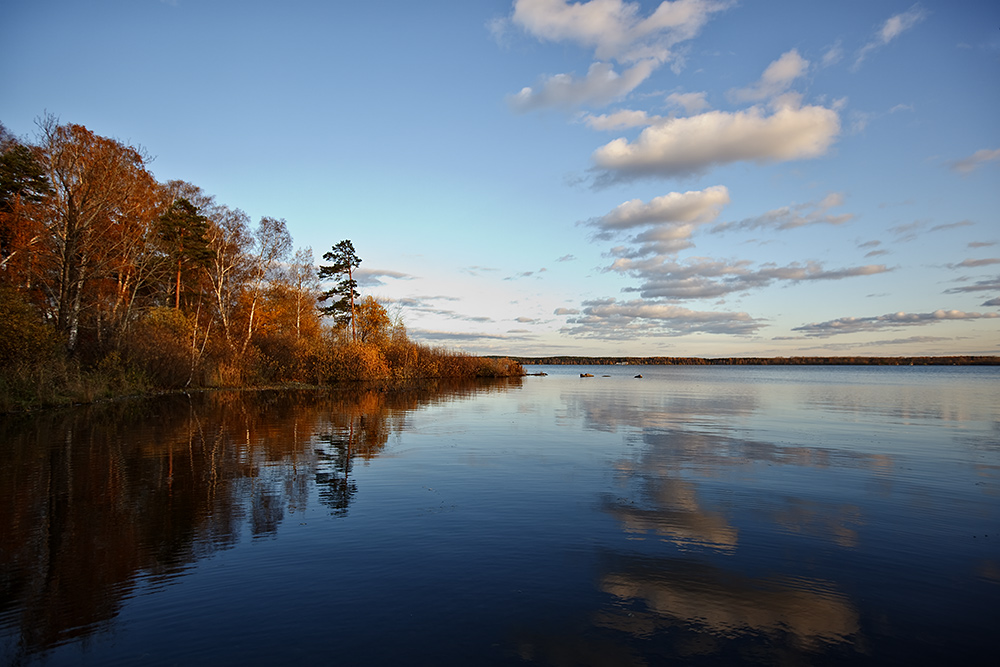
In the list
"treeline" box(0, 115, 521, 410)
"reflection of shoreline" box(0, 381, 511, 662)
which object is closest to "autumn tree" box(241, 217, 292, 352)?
"treeline" box(0, 115, 521, 410)

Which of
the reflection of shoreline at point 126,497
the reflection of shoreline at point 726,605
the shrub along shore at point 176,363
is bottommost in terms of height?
the reflection of shoreline at point 726,605

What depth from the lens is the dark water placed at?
4.43 meters

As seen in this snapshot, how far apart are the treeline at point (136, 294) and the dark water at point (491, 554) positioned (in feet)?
38.0

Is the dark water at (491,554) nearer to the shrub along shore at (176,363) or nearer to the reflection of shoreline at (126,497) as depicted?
the reflection of shoreline at (126,497)

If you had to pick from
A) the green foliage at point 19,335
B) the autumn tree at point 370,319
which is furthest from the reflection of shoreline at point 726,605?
the autumn tree at point 370,319

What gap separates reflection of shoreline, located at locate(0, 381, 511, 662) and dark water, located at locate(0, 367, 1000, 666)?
0.05m

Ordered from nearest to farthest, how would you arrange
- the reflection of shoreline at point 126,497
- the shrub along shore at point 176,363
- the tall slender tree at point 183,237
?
the reflection of shoreline at point 126,497
the shrub along shore at point 176,363
the tall slender tree at point 183,237

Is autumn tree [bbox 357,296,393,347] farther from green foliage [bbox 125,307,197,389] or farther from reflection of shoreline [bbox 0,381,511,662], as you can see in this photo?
reflection of shoreline [bbox 0,381,511,662]

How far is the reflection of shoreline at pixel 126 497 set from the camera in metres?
5.12

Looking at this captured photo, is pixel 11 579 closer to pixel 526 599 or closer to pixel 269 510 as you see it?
pixel 269 510

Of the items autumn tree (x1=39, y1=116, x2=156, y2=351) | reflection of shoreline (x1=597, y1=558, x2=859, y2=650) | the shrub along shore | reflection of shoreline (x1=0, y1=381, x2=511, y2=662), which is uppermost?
autumn tree (x1=39, y1=116, x2=156, y2=351)

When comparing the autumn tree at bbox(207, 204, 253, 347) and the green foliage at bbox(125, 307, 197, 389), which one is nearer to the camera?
the green foliage at bbox(125, 307, 197, 389)

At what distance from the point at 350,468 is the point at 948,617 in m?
9.55

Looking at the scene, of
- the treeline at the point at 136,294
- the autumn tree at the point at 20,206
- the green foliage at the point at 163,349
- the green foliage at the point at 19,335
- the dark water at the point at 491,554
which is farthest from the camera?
the green foliage at the point at 163,349
